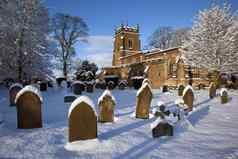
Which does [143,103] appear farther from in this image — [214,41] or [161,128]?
[214,41]

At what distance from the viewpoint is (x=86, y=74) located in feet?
148

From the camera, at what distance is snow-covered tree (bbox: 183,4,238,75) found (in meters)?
22.2

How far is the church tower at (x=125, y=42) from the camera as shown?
61.0m

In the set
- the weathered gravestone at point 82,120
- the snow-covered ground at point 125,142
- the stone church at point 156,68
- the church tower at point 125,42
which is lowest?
the snow-covered ground at point 125,142

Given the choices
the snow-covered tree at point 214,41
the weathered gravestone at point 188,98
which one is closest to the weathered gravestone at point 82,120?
the weathered gravestone at point 188,98

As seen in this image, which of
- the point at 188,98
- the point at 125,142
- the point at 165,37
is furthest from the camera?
the point at 165,37

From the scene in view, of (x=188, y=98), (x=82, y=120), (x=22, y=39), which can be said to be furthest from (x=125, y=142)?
(x=22, y=39)

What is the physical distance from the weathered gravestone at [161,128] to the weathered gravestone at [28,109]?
4.23 metres

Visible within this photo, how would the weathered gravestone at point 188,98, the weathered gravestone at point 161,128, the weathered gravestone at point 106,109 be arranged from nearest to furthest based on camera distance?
1. the weathered gravestone at point 161,128
2. the weathered gravestone at point 106,109
3. the weathered gravestone at point 188,98

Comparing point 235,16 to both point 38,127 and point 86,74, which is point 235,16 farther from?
point 86,74

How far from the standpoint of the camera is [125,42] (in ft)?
201

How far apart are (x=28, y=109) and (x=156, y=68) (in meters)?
32.1

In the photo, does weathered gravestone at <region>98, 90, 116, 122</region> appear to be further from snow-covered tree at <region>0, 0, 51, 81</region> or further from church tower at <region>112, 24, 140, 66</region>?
church tower at <region>112, 24, 140, 66</region>

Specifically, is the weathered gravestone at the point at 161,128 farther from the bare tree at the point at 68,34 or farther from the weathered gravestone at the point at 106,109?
the bare tree at the point at 68,34
